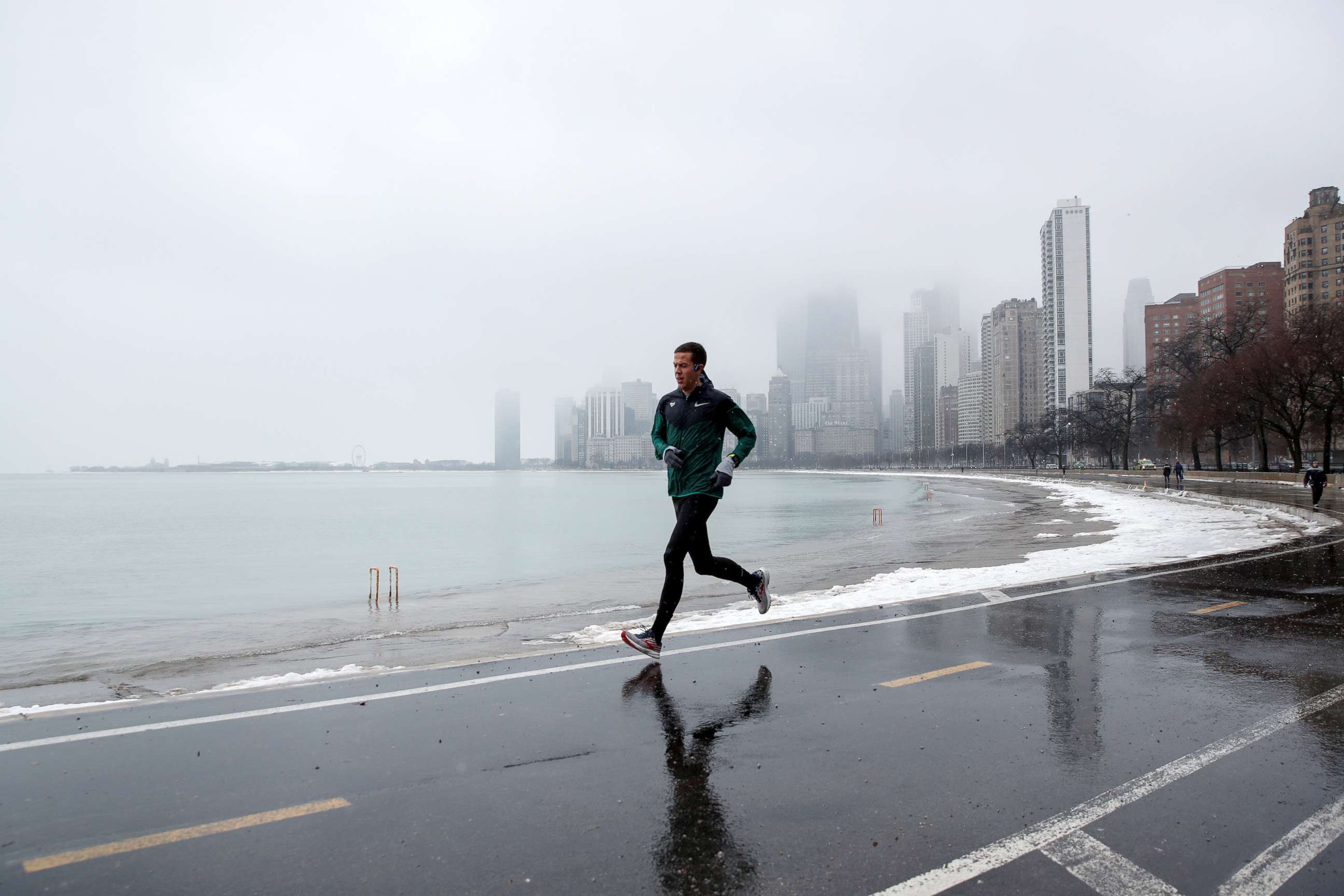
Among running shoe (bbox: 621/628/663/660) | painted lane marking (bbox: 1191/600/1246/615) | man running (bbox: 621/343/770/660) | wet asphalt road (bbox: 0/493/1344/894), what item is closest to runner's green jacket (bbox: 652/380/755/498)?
man running (bbox: 621/343/770/660)

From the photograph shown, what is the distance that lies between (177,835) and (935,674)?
4.35 metres

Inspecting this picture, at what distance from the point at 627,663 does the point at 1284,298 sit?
16646cm

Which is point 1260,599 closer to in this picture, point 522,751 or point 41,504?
point 522,751

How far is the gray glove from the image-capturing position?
564 centimetres

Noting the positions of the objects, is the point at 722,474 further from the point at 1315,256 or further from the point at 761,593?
the point at 1315,256

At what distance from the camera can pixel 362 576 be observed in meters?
21.6

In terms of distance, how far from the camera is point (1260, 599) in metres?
8.16

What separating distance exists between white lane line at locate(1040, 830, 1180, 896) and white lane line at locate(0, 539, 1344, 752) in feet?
11.2

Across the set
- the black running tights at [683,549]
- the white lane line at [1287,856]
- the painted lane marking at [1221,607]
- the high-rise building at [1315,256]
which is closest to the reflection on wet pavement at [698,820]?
the black running tights at [683,549]

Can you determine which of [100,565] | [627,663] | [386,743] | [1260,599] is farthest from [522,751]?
[100,565]

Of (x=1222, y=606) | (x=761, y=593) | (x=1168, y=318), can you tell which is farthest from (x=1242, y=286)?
(x=761, y=593)

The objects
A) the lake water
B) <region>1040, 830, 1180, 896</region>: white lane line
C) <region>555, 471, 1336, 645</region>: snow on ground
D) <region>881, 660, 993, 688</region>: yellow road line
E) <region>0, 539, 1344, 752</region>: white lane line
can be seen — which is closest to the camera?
<region>1040, 830, 1180, 896</region>: white lane line

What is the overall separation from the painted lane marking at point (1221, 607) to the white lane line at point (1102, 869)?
5.66m

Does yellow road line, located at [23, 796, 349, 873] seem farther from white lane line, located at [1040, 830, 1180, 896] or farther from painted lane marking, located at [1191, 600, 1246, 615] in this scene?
painted lane marking, located at [1191, 600, 1246, 615]
